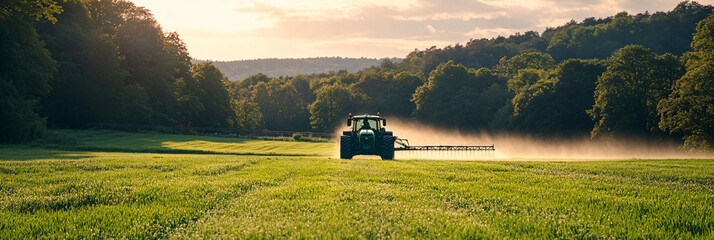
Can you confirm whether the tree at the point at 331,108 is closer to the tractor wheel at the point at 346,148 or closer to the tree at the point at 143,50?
the tree at the point at 143,50

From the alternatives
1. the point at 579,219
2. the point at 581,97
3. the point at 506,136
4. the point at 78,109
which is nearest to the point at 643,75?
the point at 581,97

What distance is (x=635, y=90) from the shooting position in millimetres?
56781

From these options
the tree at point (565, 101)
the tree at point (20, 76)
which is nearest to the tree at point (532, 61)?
the tree at point (565, 101)

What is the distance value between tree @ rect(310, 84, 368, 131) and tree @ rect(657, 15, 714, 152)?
70.8 m

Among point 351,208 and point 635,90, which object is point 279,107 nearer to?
point 635,90

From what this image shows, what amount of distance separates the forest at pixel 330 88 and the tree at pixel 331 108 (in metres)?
0.25

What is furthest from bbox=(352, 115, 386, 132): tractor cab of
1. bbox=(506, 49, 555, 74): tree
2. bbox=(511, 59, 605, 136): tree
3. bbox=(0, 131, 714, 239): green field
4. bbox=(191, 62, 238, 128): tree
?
bbox=(506, 49, 555, 74): tree

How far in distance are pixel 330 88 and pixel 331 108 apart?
4.89 meters

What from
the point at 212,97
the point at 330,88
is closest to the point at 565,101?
the point at 330,88

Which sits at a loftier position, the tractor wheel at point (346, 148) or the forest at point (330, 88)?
the forest at point (330, 88)

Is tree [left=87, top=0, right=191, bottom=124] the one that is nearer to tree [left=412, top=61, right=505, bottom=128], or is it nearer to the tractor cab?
the tractor cab

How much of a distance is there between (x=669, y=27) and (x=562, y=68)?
231 feet

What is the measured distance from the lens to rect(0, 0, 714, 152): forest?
140ft

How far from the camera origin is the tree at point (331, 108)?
10725 centimetres
